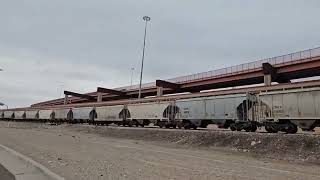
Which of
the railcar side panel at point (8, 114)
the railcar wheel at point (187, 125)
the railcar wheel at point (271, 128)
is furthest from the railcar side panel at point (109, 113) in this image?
the railcar side panel at point (8, 114)

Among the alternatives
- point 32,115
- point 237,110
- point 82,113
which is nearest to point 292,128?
point 237,110

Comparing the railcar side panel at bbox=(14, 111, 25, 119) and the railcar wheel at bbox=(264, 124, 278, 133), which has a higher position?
the railcar side panel at bbox=(14, 111, 25, 119)

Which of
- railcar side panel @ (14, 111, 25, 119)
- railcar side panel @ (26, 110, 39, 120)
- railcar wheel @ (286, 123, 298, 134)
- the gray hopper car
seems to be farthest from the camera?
railcar side panel @ (14, 111, 25, 119)

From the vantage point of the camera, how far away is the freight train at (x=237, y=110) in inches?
1036

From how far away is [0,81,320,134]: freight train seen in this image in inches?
1036

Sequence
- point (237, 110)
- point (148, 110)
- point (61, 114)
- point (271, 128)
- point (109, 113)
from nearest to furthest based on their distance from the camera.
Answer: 1. point (271, 128)
2. point (237, 110)
3. point (148, 110)
4. point (109, 113)
5. point (61, 114)

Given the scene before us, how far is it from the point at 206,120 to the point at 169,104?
7.09m

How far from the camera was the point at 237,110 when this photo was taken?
32156mm

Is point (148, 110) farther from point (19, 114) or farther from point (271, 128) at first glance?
point (19, 114)

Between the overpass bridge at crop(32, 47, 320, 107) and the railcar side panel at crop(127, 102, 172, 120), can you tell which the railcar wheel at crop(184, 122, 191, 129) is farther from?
the overpass bridge at crop(32, 47, 320, 107)

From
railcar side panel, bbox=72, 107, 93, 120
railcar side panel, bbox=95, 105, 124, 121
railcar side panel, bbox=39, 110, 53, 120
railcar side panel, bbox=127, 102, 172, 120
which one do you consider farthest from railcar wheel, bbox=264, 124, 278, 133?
railcar side panel, bbox=39, 110, 53, 120

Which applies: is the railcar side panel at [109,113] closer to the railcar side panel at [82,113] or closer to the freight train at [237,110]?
the freight train at [237,110]

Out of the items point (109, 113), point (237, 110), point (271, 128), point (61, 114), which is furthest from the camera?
point (61, 114)

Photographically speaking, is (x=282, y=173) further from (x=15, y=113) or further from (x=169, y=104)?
(x=15, y=113)
